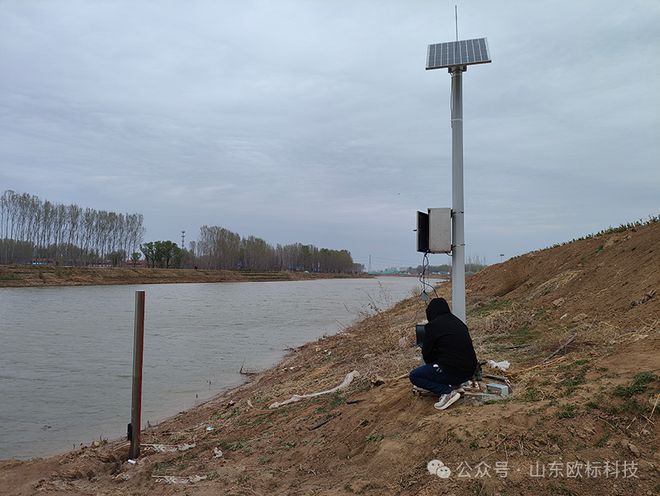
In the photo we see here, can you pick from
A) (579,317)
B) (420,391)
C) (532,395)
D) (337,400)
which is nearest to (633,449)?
(532,395)

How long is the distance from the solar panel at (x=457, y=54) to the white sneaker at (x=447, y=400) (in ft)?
13.1

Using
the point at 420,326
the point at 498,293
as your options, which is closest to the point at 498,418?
the point at 420,326

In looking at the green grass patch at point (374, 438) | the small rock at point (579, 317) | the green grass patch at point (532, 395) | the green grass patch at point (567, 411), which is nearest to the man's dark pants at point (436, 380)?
the green grass patch at point (532, 395)

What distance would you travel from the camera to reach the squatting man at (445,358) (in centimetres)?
535

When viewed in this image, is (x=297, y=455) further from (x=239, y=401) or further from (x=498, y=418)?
(x=239, y=401)

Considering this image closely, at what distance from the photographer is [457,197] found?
257 inches

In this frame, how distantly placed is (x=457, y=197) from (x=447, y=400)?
2611 mm

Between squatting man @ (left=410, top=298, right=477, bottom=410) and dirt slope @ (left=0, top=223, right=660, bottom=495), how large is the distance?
0.22 metres

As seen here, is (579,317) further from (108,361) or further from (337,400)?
(108,361)

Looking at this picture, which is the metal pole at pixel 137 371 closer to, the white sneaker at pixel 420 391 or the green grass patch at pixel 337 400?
the green grass patch at pixel 337 400

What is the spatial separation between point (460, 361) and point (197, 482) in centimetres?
311

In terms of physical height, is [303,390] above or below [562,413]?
below

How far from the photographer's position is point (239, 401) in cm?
1045

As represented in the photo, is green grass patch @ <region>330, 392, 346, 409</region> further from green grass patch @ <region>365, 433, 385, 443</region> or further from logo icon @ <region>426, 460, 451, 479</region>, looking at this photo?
logo icon @ <region>426, 460, 451, 479</region>
